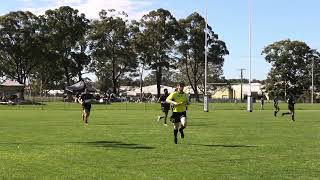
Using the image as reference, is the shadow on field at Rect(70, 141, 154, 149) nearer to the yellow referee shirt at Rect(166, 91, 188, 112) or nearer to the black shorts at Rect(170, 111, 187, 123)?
the black shorts at Rect(170, 111, 187, 123)

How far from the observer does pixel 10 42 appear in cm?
9825

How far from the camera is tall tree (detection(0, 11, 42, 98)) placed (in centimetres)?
9806

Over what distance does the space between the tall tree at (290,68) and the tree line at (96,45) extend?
19.5 m

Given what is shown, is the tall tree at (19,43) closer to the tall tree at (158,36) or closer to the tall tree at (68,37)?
the tall tree at (68,37)

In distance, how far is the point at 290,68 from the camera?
132750 mm

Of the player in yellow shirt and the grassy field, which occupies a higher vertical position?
the player in yellow shirt

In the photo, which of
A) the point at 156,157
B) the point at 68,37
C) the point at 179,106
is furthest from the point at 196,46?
the point at 156,157

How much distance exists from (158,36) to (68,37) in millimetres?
16907

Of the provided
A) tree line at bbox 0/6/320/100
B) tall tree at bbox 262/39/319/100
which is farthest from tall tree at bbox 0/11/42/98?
tall tree at bbox 262/39/319/100

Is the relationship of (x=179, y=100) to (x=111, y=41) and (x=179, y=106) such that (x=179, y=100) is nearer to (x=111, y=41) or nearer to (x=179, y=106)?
(x=179, y=106)

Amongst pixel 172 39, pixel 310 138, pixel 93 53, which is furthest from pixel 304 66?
pixel 310 138

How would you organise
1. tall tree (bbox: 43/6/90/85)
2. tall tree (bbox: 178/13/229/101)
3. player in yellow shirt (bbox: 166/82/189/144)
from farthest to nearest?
tall tree (bbox: 178/13/229/101) < tall tree (bbox: 43/6/90/85) < player in yellow shirt (bbox: 166/82/189/144)

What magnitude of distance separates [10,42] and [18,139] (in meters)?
82.5

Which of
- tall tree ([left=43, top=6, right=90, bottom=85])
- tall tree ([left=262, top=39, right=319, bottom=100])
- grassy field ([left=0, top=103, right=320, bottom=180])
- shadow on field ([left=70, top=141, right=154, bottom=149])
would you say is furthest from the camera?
tall tree ([left=262, top=39, right=319, bottom=100])
